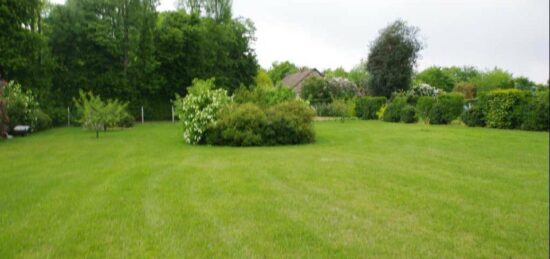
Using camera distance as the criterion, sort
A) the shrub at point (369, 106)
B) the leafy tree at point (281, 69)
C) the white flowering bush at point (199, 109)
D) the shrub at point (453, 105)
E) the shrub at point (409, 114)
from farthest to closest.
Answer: the leafy tree at point (281, 69) < the shrub at point (369, 106) < the shrub at point (409, 114) < the shrub at point (453, 105) < the white flowering bush at point (199, 109)

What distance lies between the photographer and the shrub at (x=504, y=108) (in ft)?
54.0

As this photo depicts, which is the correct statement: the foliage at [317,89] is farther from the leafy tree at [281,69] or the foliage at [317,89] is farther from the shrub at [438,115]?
the leafy tree at [281,69]

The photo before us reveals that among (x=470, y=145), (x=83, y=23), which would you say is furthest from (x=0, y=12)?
(x=470, y=145)

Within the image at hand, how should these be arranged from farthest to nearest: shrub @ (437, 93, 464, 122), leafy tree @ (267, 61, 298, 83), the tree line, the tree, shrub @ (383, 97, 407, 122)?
leafy tree @ (267, 61, 298, 83) → the tree → shrub @ (383, 97, 407, 122) → the tree line → shrub @ (437, 93, 464, 122)

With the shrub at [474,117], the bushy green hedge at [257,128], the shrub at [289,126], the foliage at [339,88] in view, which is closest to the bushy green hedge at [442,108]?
the shrub at [474,117]

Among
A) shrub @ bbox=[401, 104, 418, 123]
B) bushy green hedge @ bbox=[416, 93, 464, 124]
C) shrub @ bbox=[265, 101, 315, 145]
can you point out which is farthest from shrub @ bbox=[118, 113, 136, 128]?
bushy green hedge @ bbox=[416, 93, 464, 124]

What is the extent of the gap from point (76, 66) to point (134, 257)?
2679 cm

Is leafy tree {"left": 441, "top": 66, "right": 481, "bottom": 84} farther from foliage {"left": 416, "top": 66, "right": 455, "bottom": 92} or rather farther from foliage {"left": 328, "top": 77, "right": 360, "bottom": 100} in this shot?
foliage {"left": 328, "top": 77, "right": 360, "bottom": 100}

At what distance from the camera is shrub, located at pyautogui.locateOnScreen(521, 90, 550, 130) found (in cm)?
1514

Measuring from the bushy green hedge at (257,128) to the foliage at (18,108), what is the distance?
33.2 ft

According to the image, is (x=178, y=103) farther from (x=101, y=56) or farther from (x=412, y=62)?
(x=412, y=62)

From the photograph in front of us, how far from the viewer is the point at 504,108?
17016 mm

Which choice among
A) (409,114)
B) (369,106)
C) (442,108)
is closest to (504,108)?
(442,108)

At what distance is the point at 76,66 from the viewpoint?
88.4 feet
